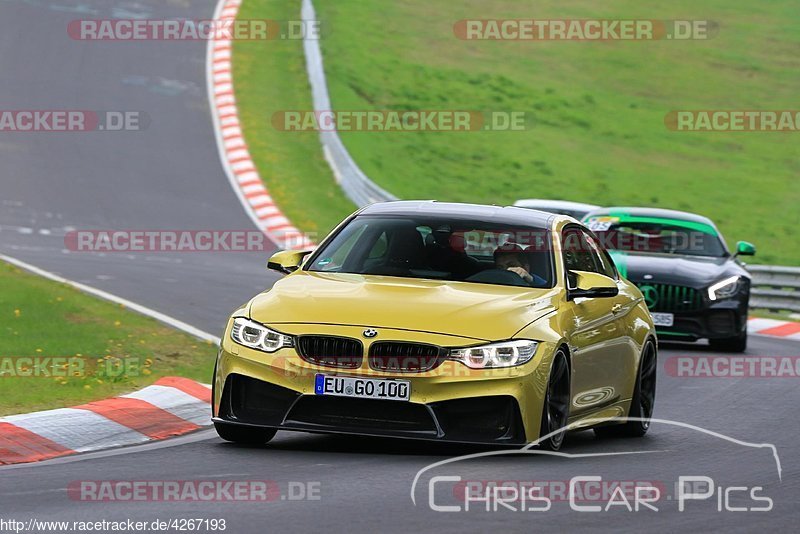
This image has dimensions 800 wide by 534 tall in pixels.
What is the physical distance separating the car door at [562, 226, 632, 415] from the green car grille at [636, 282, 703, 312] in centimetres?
629

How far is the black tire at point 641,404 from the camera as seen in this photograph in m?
11.3

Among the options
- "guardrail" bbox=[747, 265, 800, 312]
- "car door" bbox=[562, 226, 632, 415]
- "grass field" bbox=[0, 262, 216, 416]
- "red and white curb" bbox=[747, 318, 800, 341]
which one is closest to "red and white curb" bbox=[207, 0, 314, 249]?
"guardrail" bbox=[747, 265, 800, 312]

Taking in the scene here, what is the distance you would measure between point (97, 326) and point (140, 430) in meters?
4.76

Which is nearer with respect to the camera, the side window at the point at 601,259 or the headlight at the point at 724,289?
the side window at the point at 601,259

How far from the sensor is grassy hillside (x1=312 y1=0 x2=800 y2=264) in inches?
1432

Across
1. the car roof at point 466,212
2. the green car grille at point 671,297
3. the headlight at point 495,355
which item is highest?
the car roof at point 466,212

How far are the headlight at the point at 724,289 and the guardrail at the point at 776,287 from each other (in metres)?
6.12

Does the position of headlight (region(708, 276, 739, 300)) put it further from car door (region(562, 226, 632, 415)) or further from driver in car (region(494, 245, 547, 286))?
driver in car (region(494, 245, 547, 286))

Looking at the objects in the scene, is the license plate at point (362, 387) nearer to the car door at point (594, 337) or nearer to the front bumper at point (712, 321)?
the car door at point (594, 337)

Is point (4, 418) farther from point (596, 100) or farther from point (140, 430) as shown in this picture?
point (596, 100)

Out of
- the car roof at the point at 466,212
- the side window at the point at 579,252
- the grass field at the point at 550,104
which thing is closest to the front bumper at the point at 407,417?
the side window at the point at 579,252

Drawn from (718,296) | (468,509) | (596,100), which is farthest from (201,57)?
(468,509)

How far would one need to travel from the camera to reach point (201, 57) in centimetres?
3903

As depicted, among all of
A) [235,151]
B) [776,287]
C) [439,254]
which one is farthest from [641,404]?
[235,151]
